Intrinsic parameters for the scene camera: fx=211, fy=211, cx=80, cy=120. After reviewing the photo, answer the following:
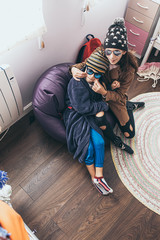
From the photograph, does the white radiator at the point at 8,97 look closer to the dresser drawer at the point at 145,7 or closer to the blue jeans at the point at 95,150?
the blue jeans at the point at 95,150

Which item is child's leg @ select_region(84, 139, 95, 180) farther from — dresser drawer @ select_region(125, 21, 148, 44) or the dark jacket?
dresser drawer @ select_region(125, 21, 148, 44)

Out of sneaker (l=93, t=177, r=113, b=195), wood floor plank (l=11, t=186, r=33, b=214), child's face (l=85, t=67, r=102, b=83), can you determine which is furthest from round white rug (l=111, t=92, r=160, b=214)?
wood floor plank (l=11, t=186, r=33, b=214)

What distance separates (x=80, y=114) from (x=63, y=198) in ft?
2.32

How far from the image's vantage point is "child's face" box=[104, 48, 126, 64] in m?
1.58

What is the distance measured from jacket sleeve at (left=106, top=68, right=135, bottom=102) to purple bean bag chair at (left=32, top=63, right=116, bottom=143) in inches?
16.4

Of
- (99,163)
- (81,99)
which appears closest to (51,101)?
(81,99)

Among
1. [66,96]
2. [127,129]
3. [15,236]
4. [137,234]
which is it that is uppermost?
[15,236]

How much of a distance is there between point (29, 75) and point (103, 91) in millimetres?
701

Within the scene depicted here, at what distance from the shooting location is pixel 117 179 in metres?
1.85

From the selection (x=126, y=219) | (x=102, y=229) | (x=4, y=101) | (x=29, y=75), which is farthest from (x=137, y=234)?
(x=29, y=75)

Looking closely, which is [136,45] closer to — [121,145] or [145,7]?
[145,7]

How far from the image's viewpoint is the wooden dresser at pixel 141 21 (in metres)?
2.33

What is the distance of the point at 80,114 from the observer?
5.90 ft

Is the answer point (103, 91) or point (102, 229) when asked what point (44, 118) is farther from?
point (102, 229)
